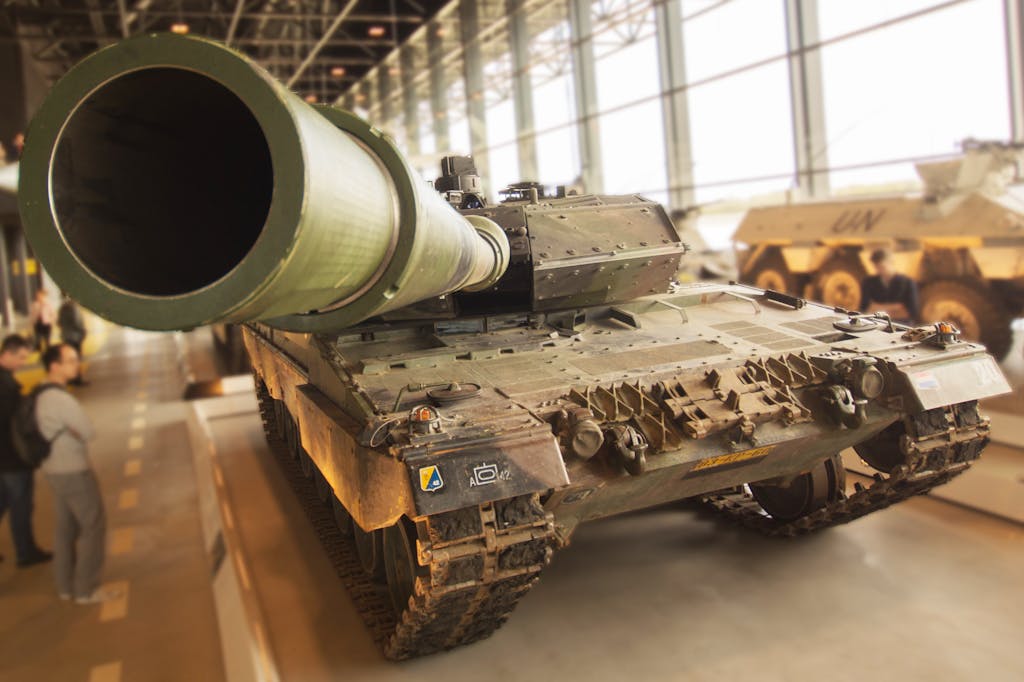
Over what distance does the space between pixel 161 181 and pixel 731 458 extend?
3.31m

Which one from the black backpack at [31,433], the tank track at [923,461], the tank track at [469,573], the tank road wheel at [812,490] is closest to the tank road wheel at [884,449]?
the tank track at [923,461]

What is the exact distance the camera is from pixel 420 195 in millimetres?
2338

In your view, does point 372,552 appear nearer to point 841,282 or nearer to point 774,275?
point 841,282

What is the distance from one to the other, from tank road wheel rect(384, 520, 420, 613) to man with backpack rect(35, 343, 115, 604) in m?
2.46

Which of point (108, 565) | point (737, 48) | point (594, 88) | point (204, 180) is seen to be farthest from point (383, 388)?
point (594, 88)

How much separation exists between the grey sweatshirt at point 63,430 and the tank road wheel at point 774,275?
10490 millimetres

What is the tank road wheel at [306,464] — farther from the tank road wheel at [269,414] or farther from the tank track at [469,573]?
the tank track at [469,573]

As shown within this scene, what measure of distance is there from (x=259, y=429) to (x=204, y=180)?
8.19 meters

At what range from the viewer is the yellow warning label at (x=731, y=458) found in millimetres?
4523

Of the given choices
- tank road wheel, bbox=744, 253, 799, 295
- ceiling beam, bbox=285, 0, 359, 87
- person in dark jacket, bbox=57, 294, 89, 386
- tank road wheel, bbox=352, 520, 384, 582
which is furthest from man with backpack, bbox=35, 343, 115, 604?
ceiling beam, bbox=285, 0, 359, 87

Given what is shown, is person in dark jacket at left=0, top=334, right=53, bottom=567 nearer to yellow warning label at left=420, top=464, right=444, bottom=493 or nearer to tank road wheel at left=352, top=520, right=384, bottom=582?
tank road wheel at left=352, top=520, right=384, bottom=582

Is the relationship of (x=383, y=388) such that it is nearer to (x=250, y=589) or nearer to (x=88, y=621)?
(x=250, y=589)

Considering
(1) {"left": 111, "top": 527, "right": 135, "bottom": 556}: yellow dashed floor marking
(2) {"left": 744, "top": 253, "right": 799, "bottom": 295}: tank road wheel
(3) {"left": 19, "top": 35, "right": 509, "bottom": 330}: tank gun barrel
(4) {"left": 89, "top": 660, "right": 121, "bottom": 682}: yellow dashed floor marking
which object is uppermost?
(3) {"left": 19, "top": 35, "right": 509, "bottom": 330}: tank gun barrel

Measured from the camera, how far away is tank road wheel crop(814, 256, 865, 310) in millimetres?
12484
